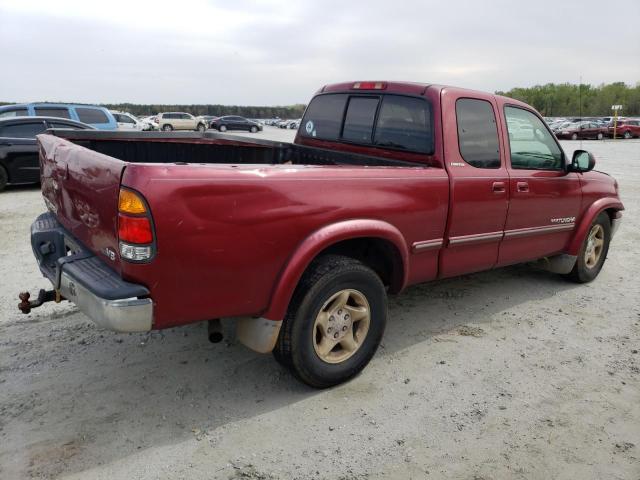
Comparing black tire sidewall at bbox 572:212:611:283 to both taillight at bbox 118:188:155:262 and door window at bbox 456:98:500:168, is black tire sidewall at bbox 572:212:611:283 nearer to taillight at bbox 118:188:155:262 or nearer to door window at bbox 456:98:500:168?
door window at bbox 456:98:500:168

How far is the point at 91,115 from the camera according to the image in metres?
14.0

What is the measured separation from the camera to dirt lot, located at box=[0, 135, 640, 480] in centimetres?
261

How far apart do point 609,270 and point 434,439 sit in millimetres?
4164

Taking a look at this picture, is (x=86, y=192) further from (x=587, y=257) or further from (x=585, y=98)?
(x=585, y=98)

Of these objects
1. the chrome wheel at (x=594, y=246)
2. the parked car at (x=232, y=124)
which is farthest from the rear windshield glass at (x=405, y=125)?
the parked car at (x=232, y=124)

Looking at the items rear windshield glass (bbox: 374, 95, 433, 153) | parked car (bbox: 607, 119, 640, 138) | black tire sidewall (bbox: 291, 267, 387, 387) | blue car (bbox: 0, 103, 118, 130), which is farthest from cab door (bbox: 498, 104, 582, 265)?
parked car (bbox: 607, 119, 640, 138)

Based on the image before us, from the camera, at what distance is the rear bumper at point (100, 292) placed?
2.44 metres

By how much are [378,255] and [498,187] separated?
3.81 feet

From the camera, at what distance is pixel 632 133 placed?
37.6m

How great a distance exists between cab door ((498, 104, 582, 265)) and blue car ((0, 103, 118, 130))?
39.7 ft

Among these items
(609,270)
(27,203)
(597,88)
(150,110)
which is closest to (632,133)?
(609,270)

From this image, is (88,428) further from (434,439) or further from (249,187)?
(434,439)

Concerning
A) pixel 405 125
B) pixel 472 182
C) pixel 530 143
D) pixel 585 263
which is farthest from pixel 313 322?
pixel 585 263

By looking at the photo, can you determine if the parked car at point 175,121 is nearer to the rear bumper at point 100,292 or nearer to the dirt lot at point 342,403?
the dirt lot at point 342,403
